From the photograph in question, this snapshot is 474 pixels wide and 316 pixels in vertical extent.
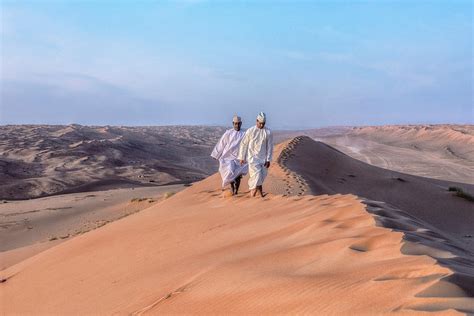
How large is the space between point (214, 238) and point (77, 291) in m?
1.63

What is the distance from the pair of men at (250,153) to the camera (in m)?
9.35

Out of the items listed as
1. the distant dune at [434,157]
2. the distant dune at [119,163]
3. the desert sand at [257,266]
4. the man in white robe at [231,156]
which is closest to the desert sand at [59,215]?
the man in white robe at [231,156]

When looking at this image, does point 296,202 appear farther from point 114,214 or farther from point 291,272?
point 114,214

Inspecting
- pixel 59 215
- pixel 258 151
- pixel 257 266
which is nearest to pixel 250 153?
pixel 258 151

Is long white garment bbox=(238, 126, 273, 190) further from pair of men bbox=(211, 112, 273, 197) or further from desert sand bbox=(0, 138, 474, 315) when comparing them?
desert sand bbox=(0, 138, 474, 315)

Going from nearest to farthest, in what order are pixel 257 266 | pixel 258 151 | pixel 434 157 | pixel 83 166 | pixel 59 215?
pixel 257 266, pixel 258 151, pixel 59 215, pixel 83 166, pixel 434 157

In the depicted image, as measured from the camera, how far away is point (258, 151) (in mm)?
9359

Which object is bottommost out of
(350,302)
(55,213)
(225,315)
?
(55,213)

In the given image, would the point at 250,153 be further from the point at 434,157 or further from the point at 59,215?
the point at 434,157

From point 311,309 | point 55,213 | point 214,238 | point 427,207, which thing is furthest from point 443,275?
point 55,213

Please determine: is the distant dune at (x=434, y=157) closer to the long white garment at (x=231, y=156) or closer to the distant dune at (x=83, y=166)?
the distant dune at (x=83, y=166)

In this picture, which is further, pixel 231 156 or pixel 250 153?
pixel 231 156

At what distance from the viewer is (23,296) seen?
18.9ft

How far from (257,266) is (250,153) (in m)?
5.45
